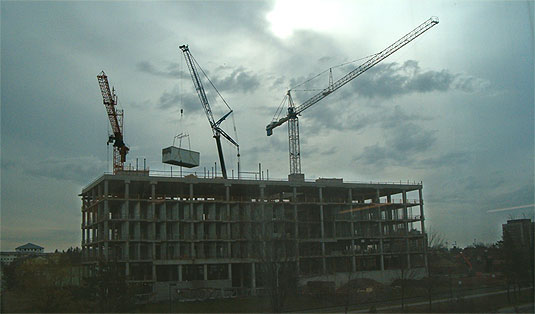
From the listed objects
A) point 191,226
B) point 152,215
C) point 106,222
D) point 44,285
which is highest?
point 152,215

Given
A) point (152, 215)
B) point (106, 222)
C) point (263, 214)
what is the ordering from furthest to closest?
point (152, 215) < point (106, 222) < point (263, 214)

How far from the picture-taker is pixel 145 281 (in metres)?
30.0

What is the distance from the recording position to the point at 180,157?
34.9m

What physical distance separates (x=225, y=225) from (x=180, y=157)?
529cm

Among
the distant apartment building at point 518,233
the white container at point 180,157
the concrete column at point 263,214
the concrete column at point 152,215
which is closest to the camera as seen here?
the distant apartment building at point 518,233

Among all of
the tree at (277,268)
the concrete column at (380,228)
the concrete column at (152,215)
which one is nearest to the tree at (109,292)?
the tree at (277,268)

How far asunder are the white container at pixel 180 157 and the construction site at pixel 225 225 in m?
0.06

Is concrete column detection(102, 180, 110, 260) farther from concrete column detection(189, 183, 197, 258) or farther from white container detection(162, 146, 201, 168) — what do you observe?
concrete column detection(189, 183, 197, 258)

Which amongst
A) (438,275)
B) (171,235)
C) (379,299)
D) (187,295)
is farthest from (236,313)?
(171,235)

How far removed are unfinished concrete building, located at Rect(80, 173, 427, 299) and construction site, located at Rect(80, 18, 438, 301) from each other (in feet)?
0.21

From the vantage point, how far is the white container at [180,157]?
112ft

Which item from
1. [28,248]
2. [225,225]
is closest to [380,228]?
[225,225]

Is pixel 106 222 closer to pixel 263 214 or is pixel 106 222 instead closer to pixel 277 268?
pixel 263 214

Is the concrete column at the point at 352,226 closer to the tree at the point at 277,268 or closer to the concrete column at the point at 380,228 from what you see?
the concrete column at the point at 380,228
